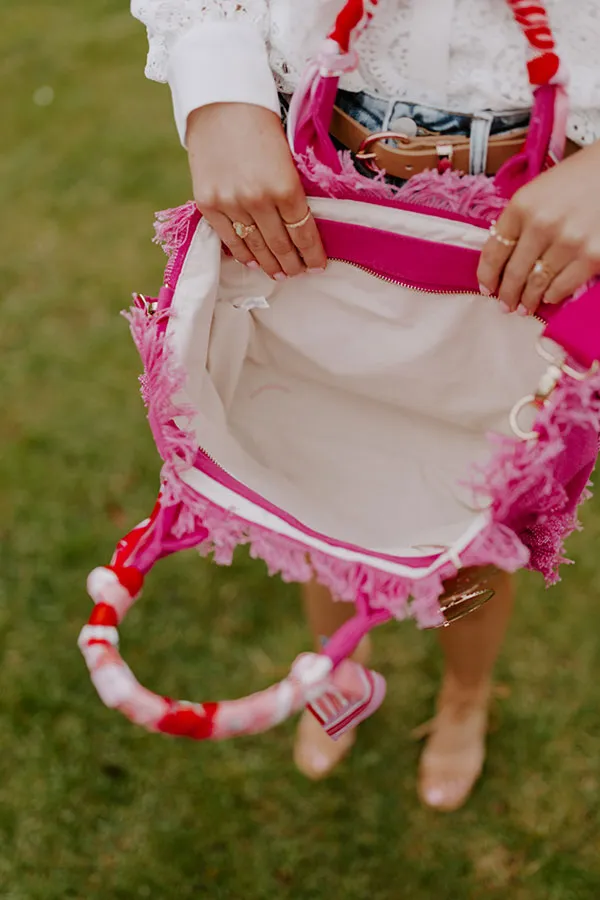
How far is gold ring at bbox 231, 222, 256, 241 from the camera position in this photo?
30.1 inches

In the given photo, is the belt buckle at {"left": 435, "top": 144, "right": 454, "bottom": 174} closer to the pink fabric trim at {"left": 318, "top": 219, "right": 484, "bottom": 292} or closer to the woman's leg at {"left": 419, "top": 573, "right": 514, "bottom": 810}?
the pink fabric trim at {"left": 318, "top": 219, "right": 484, "bottom": 292}

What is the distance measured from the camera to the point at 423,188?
0.77 m

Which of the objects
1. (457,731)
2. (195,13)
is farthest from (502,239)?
(457,731)

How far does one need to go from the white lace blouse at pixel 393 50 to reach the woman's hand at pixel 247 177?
0.8 inches

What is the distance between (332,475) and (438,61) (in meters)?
0.42

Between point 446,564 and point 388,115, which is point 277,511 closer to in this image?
point 446,564

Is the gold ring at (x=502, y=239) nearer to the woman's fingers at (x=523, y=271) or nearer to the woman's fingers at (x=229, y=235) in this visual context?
the woman's fingers at (x=523, y=271)

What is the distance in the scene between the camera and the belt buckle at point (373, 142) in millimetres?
772

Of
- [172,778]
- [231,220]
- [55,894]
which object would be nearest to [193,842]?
[172,778]

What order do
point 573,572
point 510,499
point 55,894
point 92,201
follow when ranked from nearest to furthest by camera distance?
point 510,499 → point 55,894 → point 573,572 → point 92,201

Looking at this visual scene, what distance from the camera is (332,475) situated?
0.92 meters

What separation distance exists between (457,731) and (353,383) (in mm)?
602

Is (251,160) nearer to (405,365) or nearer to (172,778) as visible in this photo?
(405,365)

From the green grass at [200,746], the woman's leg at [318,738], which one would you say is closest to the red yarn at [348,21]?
the woman's leg at [318,738]
